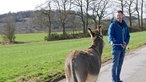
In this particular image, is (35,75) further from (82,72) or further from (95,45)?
(82,72)

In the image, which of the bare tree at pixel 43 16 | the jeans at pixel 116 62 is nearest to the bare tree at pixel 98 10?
the bare tree at pixel 43 16

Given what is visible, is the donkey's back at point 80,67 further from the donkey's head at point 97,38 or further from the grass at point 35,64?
the grass at point 35,64

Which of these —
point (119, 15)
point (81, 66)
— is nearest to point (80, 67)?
point (81, 66)

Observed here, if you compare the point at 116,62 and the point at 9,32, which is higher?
the point at 116,62

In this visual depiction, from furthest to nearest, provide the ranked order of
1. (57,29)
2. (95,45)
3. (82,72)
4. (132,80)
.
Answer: (57,29) < (132,80) < (95,45) < (82,72)

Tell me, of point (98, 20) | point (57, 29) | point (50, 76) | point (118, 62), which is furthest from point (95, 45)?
point (57, 29)

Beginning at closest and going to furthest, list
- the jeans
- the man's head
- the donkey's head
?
the donkey's head, the man's head, the jeans

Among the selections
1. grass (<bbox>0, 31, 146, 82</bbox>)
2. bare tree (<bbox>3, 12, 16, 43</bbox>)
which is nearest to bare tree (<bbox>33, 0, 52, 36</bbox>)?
bare tree (<bbox>3, 12, 16, 43</bbox>)

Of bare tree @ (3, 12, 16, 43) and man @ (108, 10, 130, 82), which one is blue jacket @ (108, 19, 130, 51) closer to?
man @ (108, 10, 130, 82)

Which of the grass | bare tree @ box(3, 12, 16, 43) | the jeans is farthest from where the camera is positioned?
bare tree @ box(3, 12, 16, 43)

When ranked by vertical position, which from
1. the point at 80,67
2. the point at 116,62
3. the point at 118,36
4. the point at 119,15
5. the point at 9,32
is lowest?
the point at 9,32

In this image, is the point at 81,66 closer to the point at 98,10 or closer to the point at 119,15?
the point at 119,15

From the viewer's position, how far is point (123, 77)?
461 inches

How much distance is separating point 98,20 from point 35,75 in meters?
70.0
